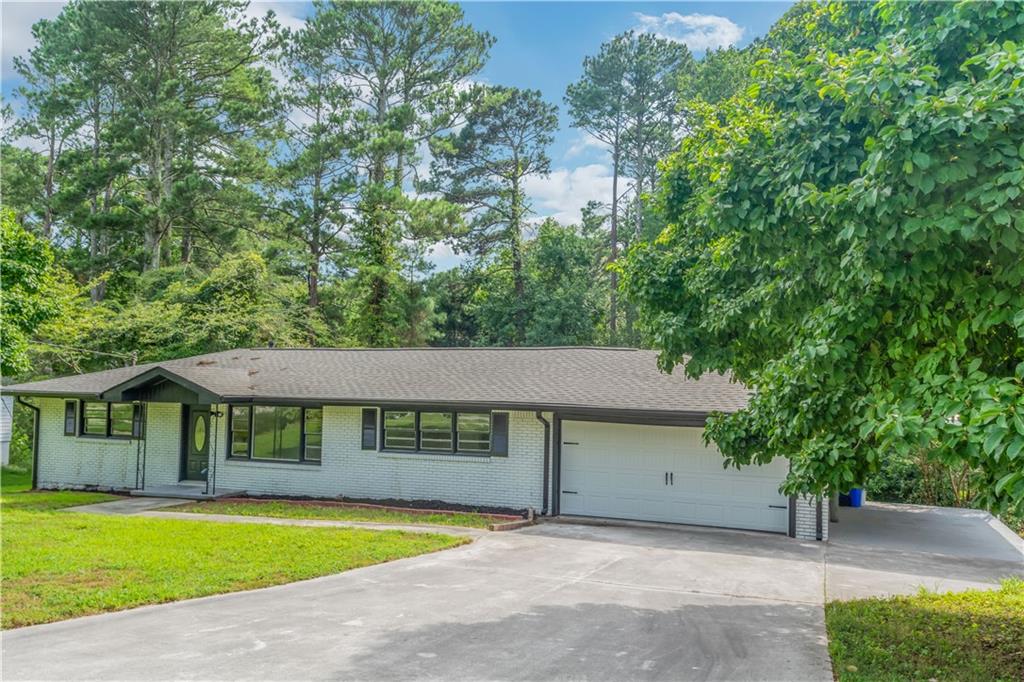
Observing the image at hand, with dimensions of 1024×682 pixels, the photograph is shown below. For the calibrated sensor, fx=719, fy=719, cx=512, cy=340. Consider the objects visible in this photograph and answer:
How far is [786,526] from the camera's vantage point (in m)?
12.8

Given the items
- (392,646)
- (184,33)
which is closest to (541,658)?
(392,646)

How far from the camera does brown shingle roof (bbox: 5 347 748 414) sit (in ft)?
45.2

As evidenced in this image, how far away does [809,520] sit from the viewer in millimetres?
12398

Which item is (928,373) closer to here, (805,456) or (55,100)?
(805,456)

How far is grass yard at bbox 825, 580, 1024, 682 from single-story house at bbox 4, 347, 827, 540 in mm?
4100

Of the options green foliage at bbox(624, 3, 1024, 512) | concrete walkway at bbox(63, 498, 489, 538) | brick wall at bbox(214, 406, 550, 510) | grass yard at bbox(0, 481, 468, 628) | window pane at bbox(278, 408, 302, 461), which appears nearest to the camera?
green foliage at bbox(624, 3, 1024, 512)

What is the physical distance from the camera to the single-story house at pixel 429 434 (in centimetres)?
1342

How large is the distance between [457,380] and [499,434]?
1.99 metres

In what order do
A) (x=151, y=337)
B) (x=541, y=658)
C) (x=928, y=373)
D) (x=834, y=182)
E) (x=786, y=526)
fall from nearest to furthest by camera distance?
1. (x=928, y=373)
2. (x=834, y=182)
3. (x=541, y=658)
4. (x=786, y=526)
5. (x=151, y=337)

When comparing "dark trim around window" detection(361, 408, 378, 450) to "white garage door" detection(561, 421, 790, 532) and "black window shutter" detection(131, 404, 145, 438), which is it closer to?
"white garage door" detection(561, 421, 790, 532)

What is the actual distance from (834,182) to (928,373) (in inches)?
62.0

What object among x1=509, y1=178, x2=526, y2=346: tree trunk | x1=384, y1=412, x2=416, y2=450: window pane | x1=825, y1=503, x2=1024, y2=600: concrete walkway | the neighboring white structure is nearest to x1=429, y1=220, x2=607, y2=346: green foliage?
x1=509, y1=178, x2=526, y2=346: tree trunk

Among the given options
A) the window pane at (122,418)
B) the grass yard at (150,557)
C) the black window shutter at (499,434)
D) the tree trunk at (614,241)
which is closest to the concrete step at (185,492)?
the window pane at (122,418)

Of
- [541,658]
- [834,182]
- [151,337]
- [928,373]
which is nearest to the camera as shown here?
[928,373]
